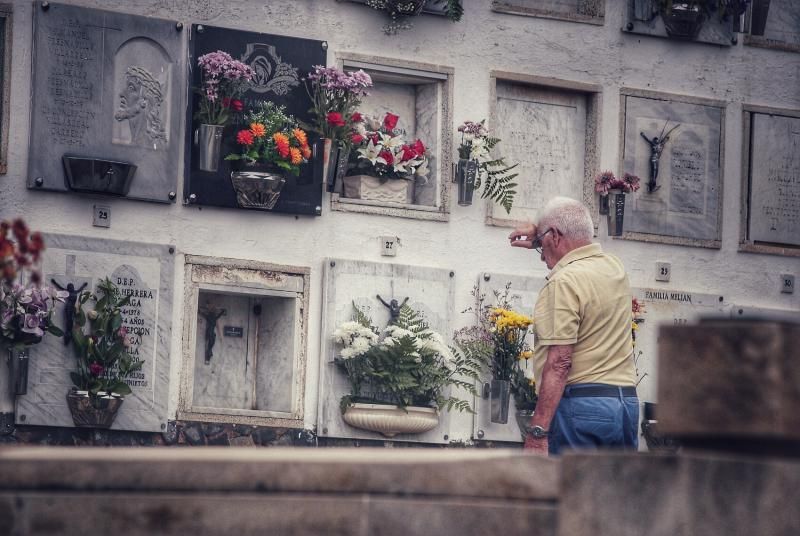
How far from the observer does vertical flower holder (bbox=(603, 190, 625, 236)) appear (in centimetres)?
1360

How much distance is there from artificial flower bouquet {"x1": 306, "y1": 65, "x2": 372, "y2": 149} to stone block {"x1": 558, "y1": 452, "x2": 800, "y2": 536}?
7302 millimetres

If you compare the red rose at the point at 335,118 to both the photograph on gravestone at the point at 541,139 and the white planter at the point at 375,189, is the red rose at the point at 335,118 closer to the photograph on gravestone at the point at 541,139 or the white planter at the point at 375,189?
the white planter at the point at 375,189

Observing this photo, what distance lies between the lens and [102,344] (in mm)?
11805

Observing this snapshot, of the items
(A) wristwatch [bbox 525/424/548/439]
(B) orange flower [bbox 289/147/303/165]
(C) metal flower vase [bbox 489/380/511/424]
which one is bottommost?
(C) metal flower vase [bbox 489/380/511/424]

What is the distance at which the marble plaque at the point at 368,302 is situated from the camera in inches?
495

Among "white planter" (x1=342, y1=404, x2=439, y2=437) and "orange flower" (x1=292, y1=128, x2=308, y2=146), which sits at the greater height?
"orange flower" (x1=292, y1=128, x2=308, y2=146)

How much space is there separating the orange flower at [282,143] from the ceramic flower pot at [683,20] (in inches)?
139

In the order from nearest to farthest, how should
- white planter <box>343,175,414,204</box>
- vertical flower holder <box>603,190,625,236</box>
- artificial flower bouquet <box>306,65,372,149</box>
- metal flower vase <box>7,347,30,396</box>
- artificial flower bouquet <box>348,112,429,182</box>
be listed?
metal flower vase <box>7,347,30,396</box>
artificial flower bouquet <box>306,65,372,149</box>
artificial flower bouquet <box>348,112,429,182</box>
white planter <box>343,175,414,204</box>
vertical flower holder <box>603,190,625,236</box>

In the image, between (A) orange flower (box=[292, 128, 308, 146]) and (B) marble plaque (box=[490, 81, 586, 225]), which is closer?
(A) orange flower (box=[292, 128, 308, 146])

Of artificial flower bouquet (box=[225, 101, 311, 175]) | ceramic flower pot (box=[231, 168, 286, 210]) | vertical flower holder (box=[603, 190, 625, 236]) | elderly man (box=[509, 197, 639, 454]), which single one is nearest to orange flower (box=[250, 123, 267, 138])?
artificial flower bouquet (box=[225, 101, 311, 175])

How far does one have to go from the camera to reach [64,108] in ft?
39.4

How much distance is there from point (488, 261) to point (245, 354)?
195cm

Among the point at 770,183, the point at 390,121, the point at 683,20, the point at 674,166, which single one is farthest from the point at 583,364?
the point at 770,183

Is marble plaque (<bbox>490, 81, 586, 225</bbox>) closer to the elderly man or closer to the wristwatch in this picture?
the elderly man
